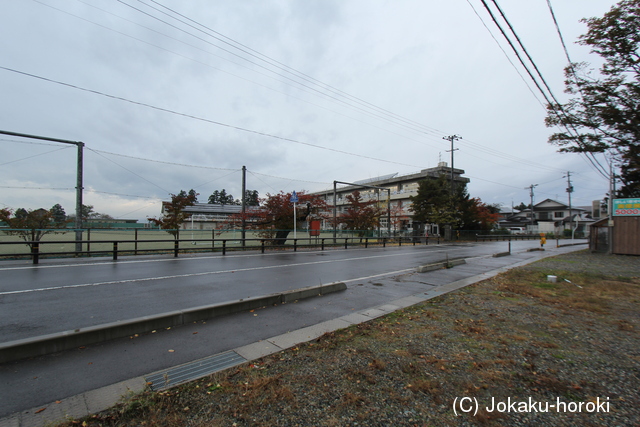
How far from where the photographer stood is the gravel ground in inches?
101

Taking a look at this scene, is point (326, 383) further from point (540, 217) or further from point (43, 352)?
point (540, 217)

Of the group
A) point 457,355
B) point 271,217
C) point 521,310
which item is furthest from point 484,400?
point 271,217

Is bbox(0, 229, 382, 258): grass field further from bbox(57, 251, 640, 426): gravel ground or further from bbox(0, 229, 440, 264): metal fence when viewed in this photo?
bbox(57, 251, 640, 426): gravel ground

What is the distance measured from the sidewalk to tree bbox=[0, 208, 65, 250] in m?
14.1

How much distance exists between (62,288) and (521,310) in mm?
10412

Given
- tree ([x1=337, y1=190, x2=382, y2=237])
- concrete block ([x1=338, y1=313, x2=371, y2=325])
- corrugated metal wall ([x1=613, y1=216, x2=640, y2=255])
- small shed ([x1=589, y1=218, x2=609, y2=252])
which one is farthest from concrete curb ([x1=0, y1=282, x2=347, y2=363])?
small shed ([x1=589, y1=218, x2=609, y2=252])

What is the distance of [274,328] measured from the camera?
4879 millimetres

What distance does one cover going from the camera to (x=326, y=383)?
10.2 ft

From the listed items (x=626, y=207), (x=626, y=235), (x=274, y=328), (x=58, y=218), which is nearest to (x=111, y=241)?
(x=58, y=218)

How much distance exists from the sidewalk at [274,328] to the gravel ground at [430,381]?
0.25 metres

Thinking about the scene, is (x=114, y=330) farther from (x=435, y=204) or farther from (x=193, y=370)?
(x=435, y=204)

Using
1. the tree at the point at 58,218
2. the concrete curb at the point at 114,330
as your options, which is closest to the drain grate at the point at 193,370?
the concrete curb at the point at 114,330

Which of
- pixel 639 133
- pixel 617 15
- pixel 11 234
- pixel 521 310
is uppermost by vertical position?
pixel 617 15

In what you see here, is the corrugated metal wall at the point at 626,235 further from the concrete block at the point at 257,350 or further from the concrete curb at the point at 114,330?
the concrete block at the point at 257,350
